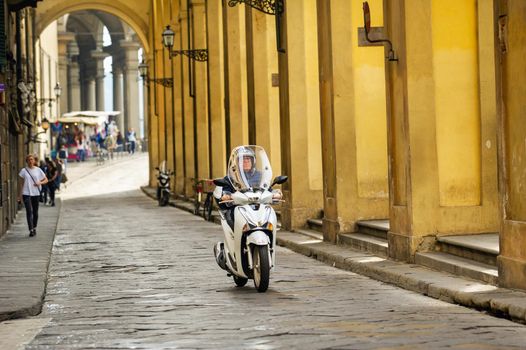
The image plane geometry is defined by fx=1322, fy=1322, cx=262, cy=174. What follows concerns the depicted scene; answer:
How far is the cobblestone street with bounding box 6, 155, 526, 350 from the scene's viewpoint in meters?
8.97

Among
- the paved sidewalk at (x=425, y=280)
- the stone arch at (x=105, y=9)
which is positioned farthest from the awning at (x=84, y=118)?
the paved sidewalk at (x=425, y=280)

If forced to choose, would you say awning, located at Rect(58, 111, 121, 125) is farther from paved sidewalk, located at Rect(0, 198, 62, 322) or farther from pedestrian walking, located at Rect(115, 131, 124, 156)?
paved sidewalk, located at Rect(0, 198, 62, 322)

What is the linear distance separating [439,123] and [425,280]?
3.20m

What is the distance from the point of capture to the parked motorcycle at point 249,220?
12.4 m

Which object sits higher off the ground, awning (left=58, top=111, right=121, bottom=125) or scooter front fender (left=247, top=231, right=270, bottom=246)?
awning (left=58, top=111, right=121, bottom=125)

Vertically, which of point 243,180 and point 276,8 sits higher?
point 276,8

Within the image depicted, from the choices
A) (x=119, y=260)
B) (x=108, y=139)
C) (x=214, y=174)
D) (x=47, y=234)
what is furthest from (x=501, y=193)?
(x=108, y=139)

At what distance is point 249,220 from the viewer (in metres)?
12.5

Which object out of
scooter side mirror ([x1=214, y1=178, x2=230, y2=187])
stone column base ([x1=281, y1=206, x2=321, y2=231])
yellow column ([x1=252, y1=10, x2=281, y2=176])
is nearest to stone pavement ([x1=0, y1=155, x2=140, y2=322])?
scooter side mirror ([x1=214, y1=178, x2=230, y2=187])

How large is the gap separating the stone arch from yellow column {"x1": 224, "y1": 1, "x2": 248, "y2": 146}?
23.3m

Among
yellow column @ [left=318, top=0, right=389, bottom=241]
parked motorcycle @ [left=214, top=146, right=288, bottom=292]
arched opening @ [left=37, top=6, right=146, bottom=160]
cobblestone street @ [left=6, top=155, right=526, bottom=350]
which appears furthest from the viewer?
arched opening @ [left=37, top=6, right=146, bottom=160]

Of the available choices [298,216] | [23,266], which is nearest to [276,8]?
[298,216]

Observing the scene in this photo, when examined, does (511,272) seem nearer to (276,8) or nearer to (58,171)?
(276,8)

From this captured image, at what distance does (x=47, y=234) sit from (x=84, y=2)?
29.4 m
